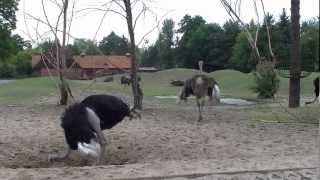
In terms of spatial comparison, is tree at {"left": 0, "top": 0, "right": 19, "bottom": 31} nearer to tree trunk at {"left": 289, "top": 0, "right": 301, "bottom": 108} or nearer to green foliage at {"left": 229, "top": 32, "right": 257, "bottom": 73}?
→ green foliage at {"left": 229, "top": 32, "right": 257, "bottom": 73}

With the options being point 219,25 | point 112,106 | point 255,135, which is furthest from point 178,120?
point 219,25

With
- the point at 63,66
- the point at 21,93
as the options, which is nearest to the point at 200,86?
the point at 63,66

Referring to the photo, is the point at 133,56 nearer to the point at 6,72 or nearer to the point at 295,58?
the point at 295,58

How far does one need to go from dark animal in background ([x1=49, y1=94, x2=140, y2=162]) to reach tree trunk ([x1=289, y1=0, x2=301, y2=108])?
11536 mm

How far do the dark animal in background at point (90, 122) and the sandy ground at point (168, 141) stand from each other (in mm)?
468

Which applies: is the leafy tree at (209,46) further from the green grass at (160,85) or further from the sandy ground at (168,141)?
the sandy ground at (168,141)

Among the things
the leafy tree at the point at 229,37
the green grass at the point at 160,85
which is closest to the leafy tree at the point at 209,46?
the leafy tree at the point at 229,37

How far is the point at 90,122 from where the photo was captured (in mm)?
7746

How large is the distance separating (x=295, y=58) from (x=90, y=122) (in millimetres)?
12859

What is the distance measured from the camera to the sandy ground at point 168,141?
337 inches

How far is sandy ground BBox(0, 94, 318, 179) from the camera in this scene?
28.1 ft

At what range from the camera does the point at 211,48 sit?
8612cm

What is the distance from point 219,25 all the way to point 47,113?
79.6m

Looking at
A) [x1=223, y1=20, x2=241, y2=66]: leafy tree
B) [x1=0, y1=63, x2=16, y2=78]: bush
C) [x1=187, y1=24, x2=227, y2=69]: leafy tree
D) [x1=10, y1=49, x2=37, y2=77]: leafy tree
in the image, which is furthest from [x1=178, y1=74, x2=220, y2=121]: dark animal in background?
[x1=10, y1=49, x2=37, y2=77]: leafy tree
